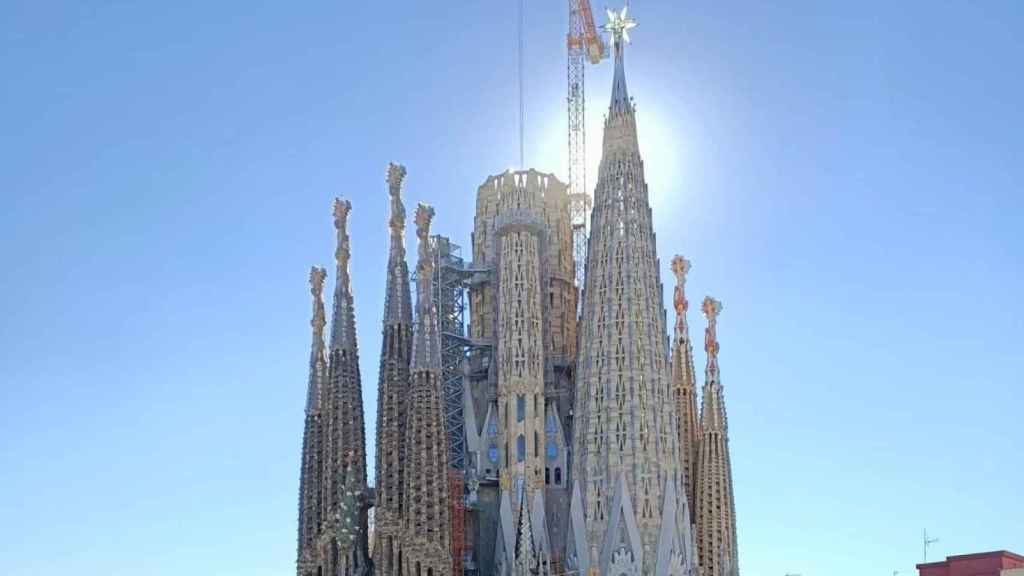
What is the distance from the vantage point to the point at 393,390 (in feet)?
234

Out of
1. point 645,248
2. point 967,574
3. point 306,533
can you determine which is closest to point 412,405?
point 306,533

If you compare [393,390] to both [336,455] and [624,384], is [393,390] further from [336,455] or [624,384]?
[624,384]

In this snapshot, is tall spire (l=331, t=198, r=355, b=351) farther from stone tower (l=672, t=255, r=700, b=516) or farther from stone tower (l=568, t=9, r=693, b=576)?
stone tower (l=672, t=255, r=700, b=516)

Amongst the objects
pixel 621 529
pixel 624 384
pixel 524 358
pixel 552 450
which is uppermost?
pixel 524 358

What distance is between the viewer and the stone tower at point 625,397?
70.1 m

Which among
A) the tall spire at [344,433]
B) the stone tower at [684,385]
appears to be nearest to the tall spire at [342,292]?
the tall spire at [344,433]

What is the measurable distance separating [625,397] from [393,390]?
10797 millimetres

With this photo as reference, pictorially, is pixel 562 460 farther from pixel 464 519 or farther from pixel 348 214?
pixel 348 214

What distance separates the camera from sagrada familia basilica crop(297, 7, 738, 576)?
70.0m

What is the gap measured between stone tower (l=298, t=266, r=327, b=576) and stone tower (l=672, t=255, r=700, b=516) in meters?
17.7

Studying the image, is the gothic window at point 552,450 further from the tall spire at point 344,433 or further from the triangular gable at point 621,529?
the tall spire at point 344,433

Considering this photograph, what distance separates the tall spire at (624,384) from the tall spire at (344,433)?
10.3m

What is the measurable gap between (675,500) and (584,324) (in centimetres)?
998

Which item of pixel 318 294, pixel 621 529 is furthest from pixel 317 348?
pixel 621 529
